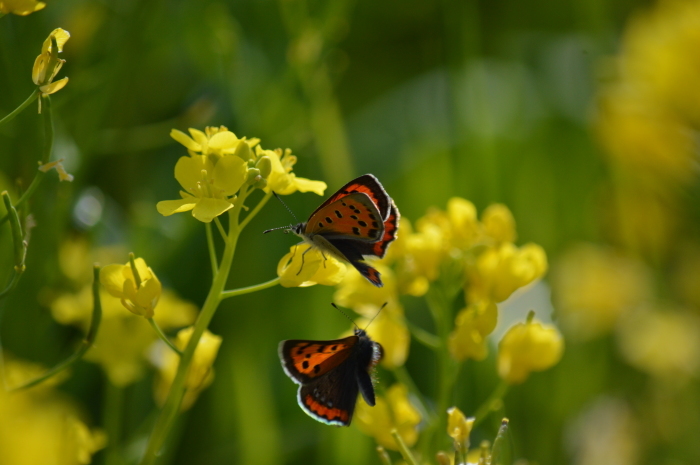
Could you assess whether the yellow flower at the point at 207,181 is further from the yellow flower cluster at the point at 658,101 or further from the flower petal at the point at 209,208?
the yellow flower cluster at the point at 658,101

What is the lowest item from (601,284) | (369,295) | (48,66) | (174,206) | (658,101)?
(601,284)

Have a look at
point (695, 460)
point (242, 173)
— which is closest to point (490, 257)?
point (242, 173)

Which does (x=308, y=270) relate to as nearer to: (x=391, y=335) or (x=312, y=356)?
(x=312, y=356)

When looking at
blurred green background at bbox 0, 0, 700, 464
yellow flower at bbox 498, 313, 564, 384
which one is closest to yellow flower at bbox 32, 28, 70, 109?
blurred green background at bbox 0, 0, 700, 464

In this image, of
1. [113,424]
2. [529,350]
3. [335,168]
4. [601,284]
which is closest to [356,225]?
[529,350]

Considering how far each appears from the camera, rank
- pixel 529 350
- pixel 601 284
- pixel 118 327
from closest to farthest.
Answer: pixel 529 350, pixel 118 327, pixel 601 284

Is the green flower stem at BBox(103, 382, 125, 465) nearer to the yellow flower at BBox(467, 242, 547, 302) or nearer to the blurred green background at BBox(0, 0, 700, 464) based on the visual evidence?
the blurred green background at BBox(0, 0, 700, 464)
